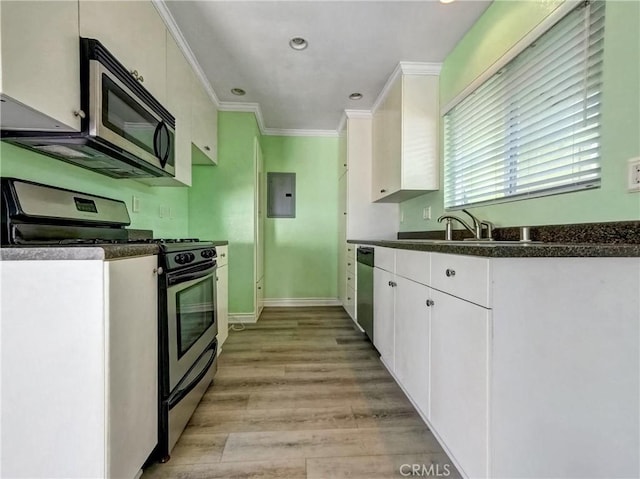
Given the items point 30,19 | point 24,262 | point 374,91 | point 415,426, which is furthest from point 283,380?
point 374,91

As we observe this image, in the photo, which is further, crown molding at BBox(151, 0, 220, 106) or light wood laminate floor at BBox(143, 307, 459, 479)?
crown molding at BBox(151, 0, 220, 106)

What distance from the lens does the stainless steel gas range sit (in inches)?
43.3

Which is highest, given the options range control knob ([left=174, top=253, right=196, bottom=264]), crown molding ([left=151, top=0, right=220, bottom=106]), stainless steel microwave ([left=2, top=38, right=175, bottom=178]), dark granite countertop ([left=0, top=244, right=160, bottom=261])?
crown molding ([left=151, top=0, right=220, bottom=106])

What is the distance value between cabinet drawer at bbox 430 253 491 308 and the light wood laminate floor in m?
0.79

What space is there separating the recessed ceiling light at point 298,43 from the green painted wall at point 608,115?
122 centimetres

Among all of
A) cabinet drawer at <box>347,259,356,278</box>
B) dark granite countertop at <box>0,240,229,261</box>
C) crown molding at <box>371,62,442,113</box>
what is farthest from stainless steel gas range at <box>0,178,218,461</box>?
crown molding at <box>371,62,442,113</box>

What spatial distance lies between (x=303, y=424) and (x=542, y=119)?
6.44 feet

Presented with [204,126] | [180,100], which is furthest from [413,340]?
[204,126]

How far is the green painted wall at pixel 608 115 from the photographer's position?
1.03 meters

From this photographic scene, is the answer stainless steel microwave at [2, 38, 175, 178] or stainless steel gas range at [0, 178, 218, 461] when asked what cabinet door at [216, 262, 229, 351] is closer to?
stainless steel gas range at [0, 178, 218, 461]

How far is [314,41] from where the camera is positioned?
6.93ft

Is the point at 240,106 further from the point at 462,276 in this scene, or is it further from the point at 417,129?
the point at 462,276

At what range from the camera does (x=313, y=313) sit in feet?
11.9

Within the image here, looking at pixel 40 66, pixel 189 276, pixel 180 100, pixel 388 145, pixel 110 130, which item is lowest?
pixel 189 276
